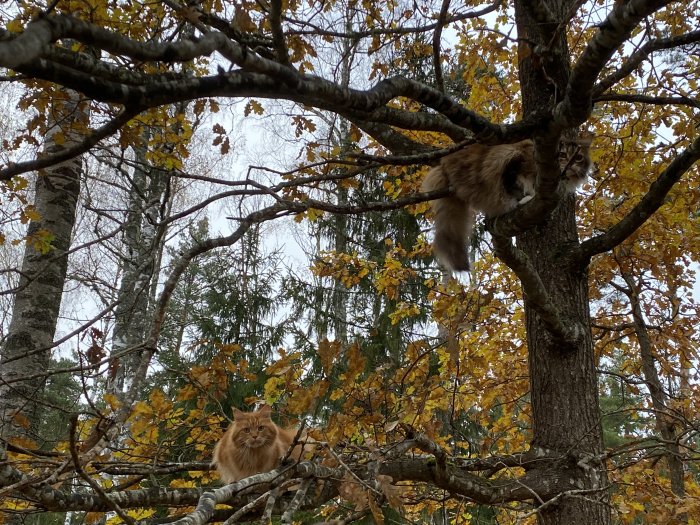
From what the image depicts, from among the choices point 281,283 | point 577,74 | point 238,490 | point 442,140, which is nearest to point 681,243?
point 442,140

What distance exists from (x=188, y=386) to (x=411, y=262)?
8.92 m

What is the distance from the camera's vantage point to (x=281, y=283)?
11664 mm

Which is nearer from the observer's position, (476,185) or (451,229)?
(476,185)

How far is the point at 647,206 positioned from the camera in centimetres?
313

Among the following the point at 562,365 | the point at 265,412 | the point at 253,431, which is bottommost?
the point at 253,431

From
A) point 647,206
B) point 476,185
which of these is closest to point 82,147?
point 647,206

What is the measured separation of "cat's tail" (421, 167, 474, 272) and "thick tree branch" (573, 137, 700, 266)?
1204 millimetres

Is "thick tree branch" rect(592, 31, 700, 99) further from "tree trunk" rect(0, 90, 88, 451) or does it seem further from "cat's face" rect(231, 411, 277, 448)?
"cat's face" rect(231, 411, 277, 448)

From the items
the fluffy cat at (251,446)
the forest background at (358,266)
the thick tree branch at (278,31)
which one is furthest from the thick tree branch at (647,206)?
the fluffy cat at (251,446)

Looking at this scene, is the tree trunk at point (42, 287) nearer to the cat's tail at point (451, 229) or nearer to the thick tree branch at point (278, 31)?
the thick tree branch at point (278, 31)

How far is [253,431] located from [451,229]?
2602 millimetres

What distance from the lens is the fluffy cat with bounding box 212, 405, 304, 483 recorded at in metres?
4.76

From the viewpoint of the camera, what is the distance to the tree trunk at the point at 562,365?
3252 mm

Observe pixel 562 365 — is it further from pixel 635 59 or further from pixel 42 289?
pixel 42 289
